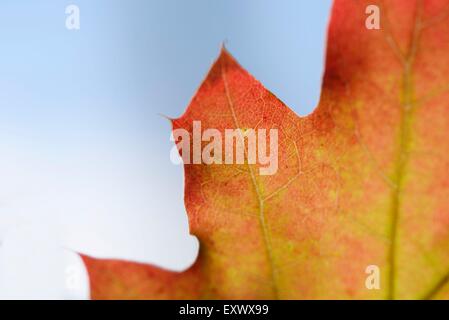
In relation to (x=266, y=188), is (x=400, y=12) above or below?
Result: above

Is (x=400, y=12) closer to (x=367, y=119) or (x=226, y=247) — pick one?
(x=367, y=119)
